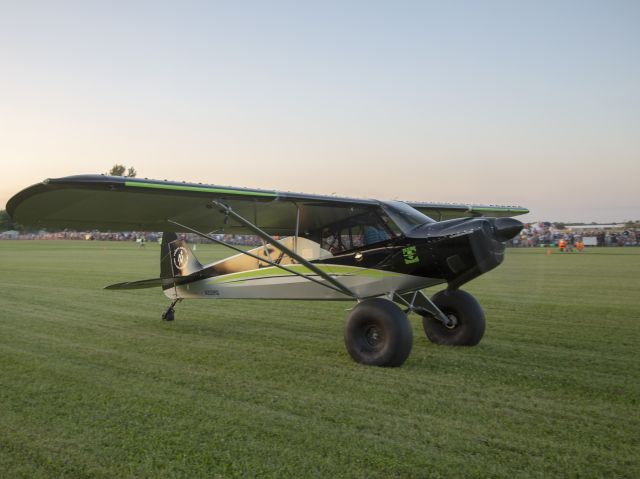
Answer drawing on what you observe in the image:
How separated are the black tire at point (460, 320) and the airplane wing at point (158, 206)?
1.79 m

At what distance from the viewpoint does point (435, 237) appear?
6.79 m

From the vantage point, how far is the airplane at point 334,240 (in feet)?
21.2

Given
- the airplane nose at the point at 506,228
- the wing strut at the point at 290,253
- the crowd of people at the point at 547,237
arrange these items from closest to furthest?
the airplane nose at the point at 506,228
the wing strut at the point at 290,253
the crowd of people at the point at 547,237

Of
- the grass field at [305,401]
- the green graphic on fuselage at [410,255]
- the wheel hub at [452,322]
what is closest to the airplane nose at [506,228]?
the green graphic on fuselage at [410,255]

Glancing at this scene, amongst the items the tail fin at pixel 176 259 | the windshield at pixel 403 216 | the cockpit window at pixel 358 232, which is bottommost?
the tail fin at pixel 176 259

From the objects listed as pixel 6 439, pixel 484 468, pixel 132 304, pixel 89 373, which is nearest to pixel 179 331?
pixel 89 373

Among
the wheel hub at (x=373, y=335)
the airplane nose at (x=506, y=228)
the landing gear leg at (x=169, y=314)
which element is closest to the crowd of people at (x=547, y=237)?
the airplane nose at (x=506, y=228)

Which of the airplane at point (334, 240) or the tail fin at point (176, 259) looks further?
the tail fin at point (176, 259)

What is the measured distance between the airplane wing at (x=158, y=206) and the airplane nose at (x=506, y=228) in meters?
1.63

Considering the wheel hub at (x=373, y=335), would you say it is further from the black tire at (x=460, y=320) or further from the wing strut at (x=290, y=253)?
the black tire at (x=460, y=320)

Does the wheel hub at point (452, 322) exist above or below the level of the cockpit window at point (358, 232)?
below

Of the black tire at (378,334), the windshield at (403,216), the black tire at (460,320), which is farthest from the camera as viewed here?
the black tire at (460,320)

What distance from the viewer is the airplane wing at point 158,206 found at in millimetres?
6074

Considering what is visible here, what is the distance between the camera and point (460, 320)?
7879 mm
